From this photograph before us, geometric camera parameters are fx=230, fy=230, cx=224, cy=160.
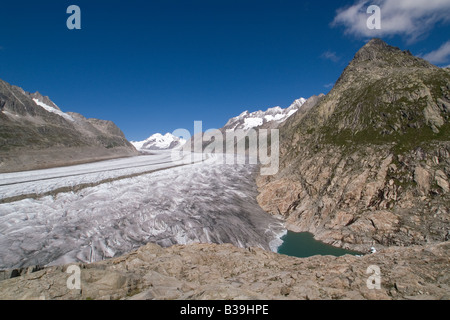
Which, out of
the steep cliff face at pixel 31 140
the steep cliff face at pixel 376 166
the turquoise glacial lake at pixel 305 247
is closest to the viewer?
the steep cliff face at pixel 376 166

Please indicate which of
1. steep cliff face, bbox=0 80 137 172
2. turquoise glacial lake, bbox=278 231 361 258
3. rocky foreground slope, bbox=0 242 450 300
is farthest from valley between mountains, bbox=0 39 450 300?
steep cliff face, bbox=0 80 137 172

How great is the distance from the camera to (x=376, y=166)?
2767 centimetres

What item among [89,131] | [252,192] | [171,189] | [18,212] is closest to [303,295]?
[18,212]

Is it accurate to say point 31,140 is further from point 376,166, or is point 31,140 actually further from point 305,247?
point 376,166

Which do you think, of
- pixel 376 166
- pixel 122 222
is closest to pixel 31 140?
pixel 122 222

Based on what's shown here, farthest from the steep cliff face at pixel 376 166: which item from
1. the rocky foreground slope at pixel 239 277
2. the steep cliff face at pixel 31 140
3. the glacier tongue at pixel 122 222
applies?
the steep cliff face at pixel 31 140

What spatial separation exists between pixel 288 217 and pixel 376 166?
41.2ft

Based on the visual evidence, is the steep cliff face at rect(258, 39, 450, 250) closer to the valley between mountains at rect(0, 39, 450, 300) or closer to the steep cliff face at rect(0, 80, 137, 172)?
the valley between mountains at rect(0, 39, 450, 300)

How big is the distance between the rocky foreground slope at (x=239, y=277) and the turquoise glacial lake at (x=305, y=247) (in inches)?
435

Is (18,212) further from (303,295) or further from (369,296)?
(369,296)

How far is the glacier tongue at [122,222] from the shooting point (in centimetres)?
1841

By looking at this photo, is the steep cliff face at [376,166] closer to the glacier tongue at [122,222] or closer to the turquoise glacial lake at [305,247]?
the turquoise glacial lake at [305,247]

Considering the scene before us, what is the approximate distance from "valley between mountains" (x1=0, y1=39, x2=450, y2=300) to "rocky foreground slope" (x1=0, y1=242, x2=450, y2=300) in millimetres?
56

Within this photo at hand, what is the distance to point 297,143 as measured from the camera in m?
44.9
